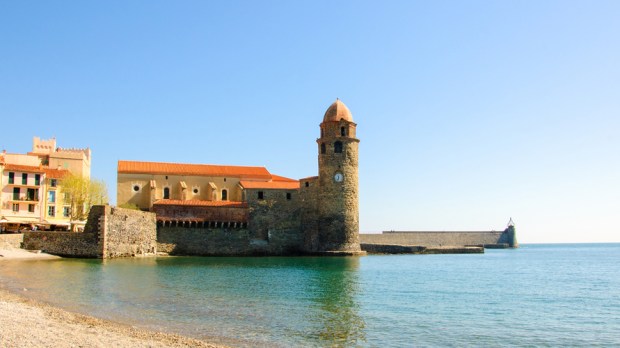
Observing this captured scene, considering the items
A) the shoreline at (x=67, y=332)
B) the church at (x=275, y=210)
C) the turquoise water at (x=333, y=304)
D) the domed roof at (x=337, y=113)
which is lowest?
the turquoise water at (x=333, y=304)

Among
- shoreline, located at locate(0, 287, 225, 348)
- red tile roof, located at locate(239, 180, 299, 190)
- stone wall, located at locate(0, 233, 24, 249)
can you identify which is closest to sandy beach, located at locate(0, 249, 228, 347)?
shoreline, located at locate(0, 287, 225, 348)

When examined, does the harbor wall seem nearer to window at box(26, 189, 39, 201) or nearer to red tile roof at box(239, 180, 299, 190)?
red tile roof at box(239, 180, 299, 190)

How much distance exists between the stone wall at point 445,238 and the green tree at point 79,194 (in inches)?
1206

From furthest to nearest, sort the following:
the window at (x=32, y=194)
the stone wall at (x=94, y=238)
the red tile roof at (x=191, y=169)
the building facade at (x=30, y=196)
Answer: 1. the red tile roof at (x=191, y=169)
2. the window at (x=32, y=194)
3. the building facade at (x=30, y=196)
4. the stone wall at (x=94, y=238)

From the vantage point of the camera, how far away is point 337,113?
151ft

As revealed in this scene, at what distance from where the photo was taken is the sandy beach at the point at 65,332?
404 inches

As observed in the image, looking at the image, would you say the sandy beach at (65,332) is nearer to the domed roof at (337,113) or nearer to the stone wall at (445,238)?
the domed roof at (337,113)

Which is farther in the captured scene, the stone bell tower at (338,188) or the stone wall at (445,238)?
the stone wall at (445,238)

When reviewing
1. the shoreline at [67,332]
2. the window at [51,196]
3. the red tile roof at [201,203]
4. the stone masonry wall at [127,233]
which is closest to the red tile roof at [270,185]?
the red tile roof at [201,203]

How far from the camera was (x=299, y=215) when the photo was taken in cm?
4694

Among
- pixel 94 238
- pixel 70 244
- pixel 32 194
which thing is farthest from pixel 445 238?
pixel 70 244

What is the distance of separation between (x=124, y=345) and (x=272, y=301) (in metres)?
8.70

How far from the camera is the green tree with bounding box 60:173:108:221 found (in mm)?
44500

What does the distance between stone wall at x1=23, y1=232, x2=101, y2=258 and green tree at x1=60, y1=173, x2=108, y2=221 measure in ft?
27.6
